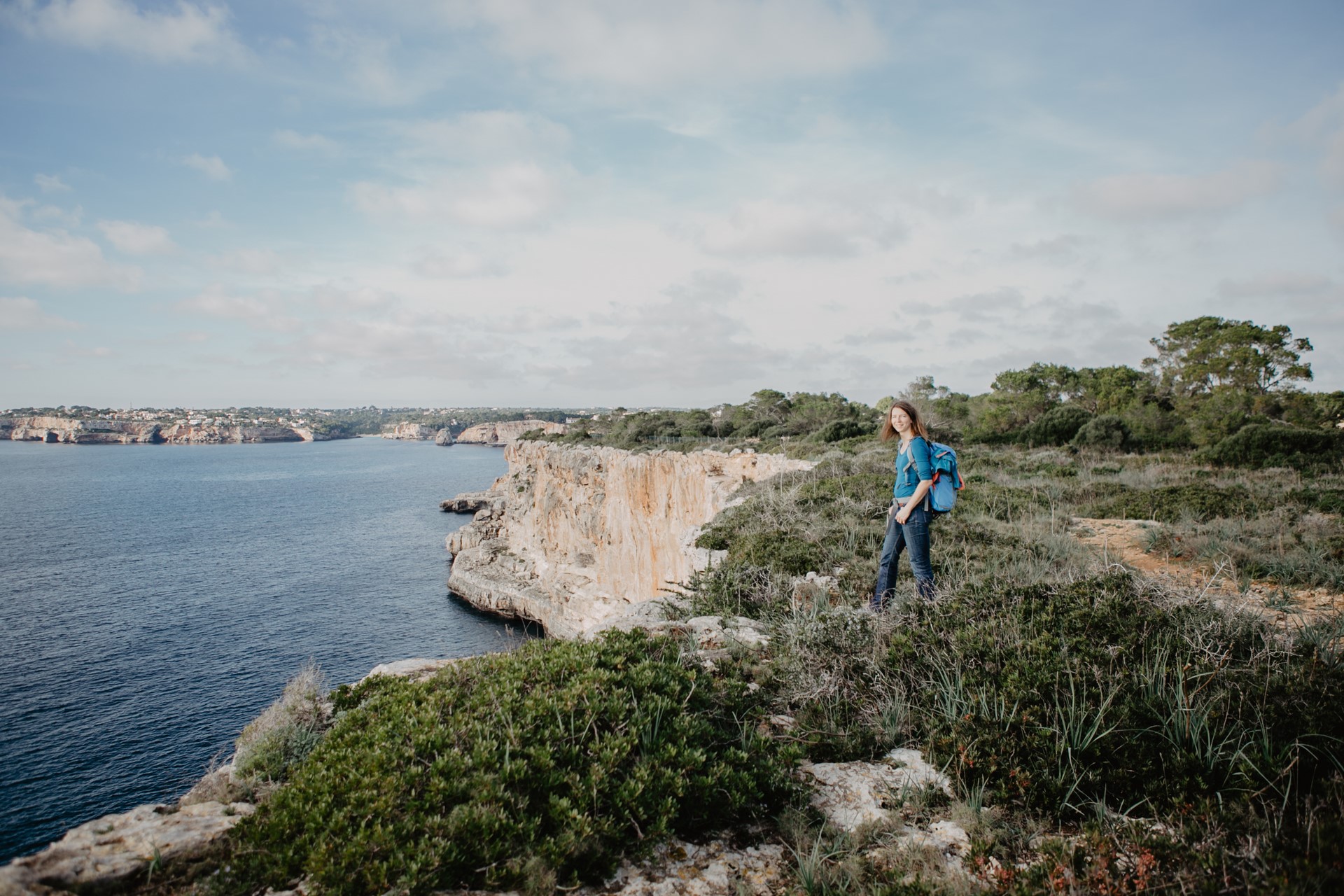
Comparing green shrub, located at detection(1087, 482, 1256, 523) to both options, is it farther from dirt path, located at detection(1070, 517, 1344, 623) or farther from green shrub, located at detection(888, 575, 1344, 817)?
green shrub, located at detection(888, 575, 1344, 817)

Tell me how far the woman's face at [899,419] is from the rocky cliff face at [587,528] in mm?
9379

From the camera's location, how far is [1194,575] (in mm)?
6754

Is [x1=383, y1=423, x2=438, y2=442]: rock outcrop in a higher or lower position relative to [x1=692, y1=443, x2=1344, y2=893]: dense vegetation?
higher

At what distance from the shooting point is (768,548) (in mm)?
7832

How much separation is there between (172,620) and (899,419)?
118 feet

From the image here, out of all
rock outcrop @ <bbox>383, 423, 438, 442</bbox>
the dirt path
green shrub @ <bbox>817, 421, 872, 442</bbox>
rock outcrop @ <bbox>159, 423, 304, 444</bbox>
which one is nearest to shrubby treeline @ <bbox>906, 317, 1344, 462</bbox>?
green shrub @ <bbox>817, 421, 872, 442</bbox>

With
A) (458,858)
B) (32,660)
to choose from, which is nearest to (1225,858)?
(458,858)

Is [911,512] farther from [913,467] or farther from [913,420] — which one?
[913,420]

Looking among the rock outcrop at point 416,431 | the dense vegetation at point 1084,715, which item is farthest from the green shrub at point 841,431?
the rock outcrop at point 416,431

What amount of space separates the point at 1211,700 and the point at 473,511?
66670 mm

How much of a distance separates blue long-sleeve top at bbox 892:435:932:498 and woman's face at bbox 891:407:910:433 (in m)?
0.17

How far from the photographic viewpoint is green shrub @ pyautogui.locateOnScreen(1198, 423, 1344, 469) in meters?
15.9

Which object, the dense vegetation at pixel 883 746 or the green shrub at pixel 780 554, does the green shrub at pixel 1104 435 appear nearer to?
the dense vegetation at pixel 883 746

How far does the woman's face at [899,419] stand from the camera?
5852 mm
